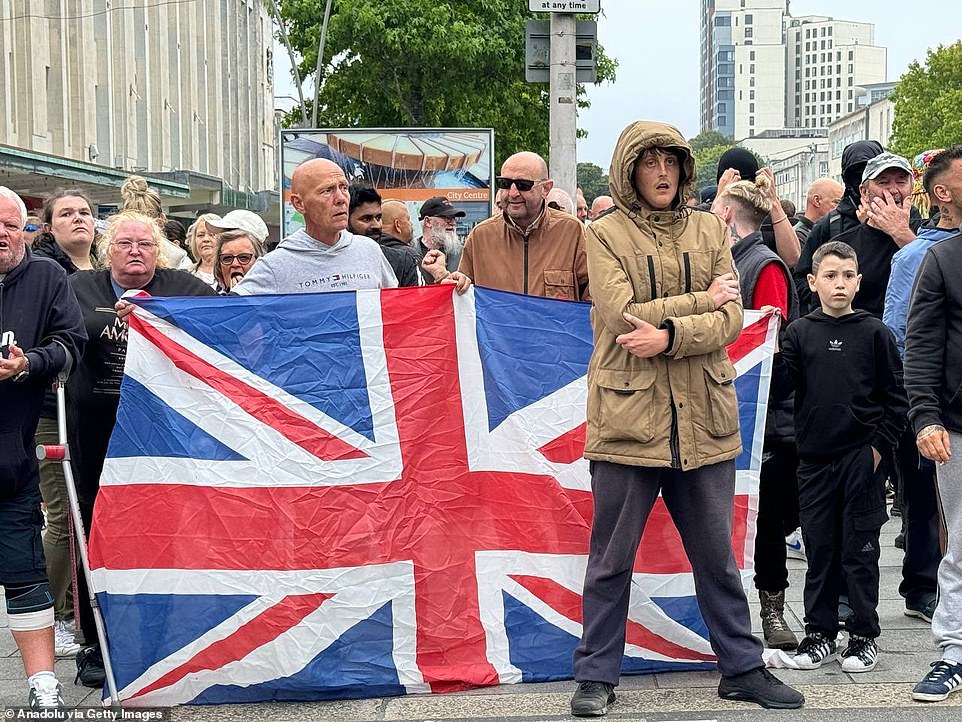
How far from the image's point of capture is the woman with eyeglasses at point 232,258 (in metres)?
7.34

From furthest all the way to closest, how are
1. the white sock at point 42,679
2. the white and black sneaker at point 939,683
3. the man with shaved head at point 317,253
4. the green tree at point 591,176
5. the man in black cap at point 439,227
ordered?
the green tree at point 591,176, the man in black cap at point 439,227, the man with shaved head at point 317,253, the white and black sneaker at point 939,683, the white sock at point 42,679

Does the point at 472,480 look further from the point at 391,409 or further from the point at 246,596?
the point at 246,596

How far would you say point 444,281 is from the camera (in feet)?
18.5

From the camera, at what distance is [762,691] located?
5051mm

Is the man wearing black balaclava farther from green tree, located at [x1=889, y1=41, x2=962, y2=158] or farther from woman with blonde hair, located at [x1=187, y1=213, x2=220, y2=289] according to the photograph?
green tree, located at [x1=889, y1=41, x2=962, y2=158]

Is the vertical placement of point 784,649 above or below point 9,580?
below

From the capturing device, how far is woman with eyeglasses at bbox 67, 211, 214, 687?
5598 millimetres

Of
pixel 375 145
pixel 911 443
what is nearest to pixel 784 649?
pixel 911 443

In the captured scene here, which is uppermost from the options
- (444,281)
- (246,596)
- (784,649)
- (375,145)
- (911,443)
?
(375,145)

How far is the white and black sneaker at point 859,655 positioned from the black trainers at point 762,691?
49 centimetres

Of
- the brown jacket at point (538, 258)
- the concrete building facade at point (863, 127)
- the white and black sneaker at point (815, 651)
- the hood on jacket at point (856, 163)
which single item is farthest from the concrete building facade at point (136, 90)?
the concrete building facade at point (863, 127)

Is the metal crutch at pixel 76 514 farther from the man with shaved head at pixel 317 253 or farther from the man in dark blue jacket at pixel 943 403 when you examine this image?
the man in dark blue jacket at pixel 943 403

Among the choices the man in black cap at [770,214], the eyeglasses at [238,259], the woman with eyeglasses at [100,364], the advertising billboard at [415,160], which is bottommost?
the woman with eyeglasses at [100,364]

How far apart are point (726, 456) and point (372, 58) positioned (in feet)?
107
